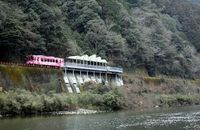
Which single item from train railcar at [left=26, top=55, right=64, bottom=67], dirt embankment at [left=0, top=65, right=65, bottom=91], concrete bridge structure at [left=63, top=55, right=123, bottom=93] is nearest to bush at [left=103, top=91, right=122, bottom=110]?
concrete bridge structure at [left=63, top=55, right=123, bottom=93]

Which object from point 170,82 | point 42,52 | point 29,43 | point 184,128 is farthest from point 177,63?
point 184,128

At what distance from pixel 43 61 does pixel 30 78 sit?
6.92 m

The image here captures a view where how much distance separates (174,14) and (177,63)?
32934 millimetres

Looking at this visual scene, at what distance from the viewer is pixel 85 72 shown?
72.1m

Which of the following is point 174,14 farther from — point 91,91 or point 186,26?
point 91,91

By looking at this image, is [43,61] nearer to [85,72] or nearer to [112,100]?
[85,72]

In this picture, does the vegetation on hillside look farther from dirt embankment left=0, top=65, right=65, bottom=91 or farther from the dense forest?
the dense forest

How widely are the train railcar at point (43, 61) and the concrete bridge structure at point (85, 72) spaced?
1.15 metres

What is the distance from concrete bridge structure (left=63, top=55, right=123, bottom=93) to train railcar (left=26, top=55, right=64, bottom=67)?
3.76 feet

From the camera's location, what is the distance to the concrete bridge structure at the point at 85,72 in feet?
219

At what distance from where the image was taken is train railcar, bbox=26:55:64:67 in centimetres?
6344

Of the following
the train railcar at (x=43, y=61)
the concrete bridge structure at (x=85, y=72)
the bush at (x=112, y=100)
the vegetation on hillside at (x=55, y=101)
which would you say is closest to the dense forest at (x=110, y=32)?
the train railcar at (x=43, y=61)

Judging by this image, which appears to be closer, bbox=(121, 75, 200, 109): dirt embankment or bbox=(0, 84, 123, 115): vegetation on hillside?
bbox=(0, 84, 123, 115): vegetation on hillside

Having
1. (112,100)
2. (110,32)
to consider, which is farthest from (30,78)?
(110,32)
